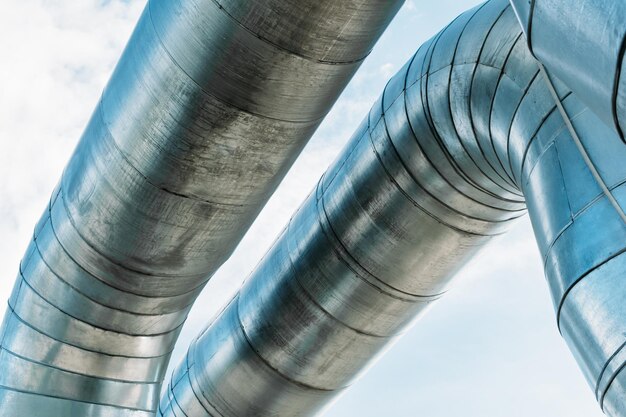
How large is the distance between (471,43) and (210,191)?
1.92 meters

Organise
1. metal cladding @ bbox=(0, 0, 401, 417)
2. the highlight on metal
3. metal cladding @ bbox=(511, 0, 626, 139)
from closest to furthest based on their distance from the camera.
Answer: metal cladding @ bbox=(511, 0, 626, 139), the highlight on metal, metal cladding @ bbox=(0, 0, 401, 417)

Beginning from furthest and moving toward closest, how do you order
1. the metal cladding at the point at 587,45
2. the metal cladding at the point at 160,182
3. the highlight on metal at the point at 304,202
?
the metal cladding at the point at 160,182 → the highlight on metal at the point at 304,202 → the metal cladding at the point at 587,45

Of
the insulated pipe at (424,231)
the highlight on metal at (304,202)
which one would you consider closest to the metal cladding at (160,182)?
the highlight on metal at (304,202)

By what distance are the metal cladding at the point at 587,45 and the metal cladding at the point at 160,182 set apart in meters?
1.80

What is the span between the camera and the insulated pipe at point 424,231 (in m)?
2.86

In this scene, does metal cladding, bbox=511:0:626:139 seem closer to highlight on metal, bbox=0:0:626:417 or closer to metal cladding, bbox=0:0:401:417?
highlight on metal, bbox=0:0:626:417

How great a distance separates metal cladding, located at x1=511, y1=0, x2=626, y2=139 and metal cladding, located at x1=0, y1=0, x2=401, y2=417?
5.92 ft

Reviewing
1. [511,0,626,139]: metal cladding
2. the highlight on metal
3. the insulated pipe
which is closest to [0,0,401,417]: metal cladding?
the highlight on metal

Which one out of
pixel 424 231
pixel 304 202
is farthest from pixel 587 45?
pixel 304 202

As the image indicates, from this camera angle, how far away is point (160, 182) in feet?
14.0

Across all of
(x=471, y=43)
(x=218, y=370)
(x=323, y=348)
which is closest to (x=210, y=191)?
(x=471, y=43)

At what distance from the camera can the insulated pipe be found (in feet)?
9.39

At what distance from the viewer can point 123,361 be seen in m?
5.73

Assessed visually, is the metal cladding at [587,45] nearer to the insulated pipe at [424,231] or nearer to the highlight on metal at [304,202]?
the highlight on metal at [304,202]
